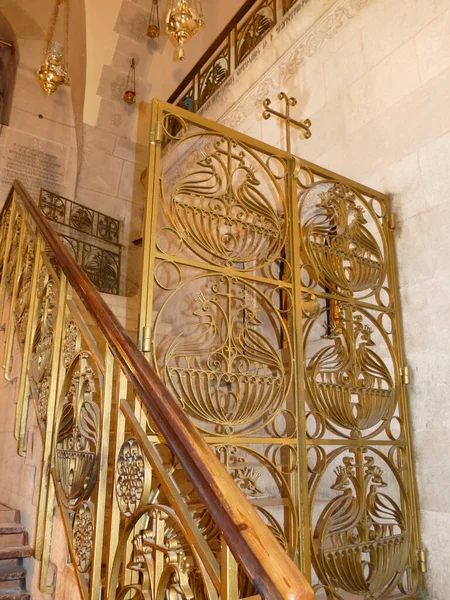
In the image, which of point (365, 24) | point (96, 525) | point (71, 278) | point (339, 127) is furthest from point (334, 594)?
point (365, 24)

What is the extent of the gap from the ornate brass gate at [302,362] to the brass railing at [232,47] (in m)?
2.37

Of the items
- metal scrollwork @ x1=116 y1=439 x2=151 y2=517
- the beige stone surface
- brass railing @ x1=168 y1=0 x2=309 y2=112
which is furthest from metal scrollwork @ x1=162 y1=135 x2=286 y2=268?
the beige stone surface

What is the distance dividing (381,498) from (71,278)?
2.10 m

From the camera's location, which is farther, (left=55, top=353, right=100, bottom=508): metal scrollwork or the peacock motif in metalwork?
the peacock motif in metalwork

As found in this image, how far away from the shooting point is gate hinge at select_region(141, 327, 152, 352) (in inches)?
77.5

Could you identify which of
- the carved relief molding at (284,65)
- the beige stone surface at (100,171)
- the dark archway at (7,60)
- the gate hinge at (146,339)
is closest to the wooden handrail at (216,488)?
the gate hinge at (146,339)

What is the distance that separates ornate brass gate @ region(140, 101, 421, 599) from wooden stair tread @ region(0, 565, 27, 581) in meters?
0.76

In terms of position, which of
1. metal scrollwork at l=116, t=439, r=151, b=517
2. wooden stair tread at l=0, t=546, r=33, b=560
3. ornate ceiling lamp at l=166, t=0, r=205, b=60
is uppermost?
ornate ceiling lamp at l=166, t=0, r=205, b=60

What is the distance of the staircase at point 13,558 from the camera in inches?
77.2

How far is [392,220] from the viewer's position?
297cm

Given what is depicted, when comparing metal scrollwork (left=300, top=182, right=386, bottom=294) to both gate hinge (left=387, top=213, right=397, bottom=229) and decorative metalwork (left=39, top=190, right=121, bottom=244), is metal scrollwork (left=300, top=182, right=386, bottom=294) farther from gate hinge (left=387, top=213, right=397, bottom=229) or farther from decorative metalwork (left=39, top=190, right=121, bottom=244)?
decorative metalwork (left=39, top=190, right=121, bottom=244)

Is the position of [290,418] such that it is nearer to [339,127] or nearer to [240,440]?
[240,440]

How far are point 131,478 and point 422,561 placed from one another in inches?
72.2

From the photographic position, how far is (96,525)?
5.21ft
